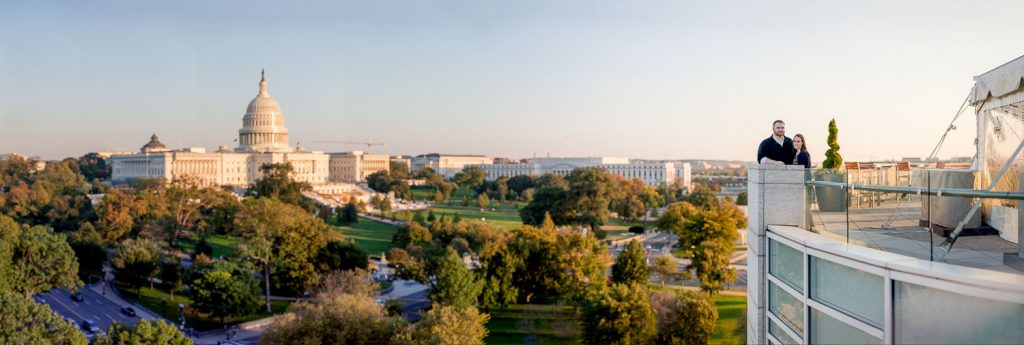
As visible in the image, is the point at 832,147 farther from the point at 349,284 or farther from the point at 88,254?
the point at 88,254

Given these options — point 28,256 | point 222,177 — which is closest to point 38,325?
point 28,256

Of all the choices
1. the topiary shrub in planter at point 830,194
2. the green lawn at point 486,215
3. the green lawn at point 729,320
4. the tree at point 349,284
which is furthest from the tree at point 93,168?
the topiary shrub in planter at point 830,194

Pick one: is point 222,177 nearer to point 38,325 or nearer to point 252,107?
point 252,107

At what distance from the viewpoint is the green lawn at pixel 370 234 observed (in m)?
54.1

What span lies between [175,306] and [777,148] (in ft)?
117

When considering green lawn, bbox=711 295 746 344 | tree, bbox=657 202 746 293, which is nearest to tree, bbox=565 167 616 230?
tree, bbox=657 202 746 293

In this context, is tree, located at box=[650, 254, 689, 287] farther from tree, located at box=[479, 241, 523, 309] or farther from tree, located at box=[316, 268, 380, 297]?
tree, located at box=[316, 268, 380, 297]

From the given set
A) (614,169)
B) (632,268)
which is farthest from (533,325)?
(614,169)

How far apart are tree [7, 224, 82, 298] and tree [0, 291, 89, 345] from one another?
13.1 m

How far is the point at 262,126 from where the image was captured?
130625mm

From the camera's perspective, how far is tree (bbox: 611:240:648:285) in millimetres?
34250

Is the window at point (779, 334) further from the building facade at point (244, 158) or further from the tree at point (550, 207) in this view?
the building facade at point (244, 158)

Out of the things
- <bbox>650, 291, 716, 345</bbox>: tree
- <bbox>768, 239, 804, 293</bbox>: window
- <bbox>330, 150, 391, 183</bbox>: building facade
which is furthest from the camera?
<bbox>330, 150, 391, 183</bbox>: building facade

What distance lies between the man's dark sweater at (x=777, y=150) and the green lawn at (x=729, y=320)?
67.8ft
